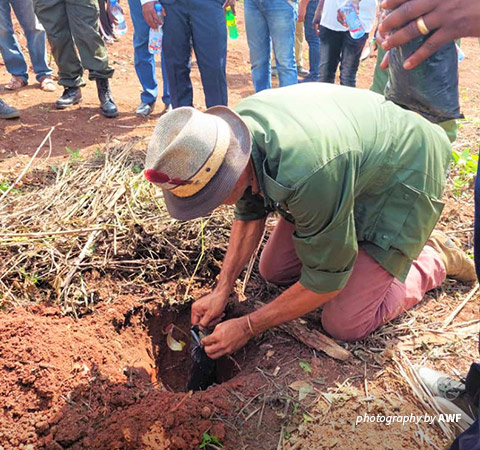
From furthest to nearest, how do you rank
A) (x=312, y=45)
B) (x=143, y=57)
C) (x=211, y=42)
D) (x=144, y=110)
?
1. (x=312, y=45)
2. (x=144, y=110)
3. (x=143, y=57)
4. (x=211, y=42)

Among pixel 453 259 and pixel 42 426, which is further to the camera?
Answer: pixel 453 259

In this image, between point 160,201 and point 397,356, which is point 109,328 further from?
point 397,356

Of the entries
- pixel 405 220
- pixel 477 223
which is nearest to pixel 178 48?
pixel 405 220

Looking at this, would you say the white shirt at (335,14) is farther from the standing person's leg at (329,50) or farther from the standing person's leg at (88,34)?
the standing person's leg at (88,34)

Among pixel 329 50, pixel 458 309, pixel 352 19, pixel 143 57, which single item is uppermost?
pixel 352 19

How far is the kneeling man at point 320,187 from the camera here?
5.53 feet

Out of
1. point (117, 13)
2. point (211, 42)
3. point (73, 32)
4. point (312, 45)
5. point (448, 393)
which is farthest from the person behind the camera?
point (312, 45)

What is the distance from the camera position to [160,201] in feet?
10.2

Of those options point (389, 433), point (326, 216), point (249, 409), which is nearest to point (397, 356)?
point (389, 433)

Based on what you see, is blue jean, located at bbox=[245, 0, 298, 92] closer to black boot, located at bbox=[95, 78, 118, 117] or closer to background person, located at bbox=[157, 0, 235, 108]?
background person, located at bbox=[157, 0, 235, 108]

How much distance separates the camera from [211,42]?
386 centimetres

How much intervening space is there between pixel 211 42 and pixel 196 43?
133mm

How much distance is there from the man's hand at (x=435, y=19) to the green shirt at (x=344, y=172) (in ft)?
1.55

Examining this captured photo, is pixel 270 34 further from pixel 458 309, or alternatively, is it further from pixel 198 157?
pixel 198 157
